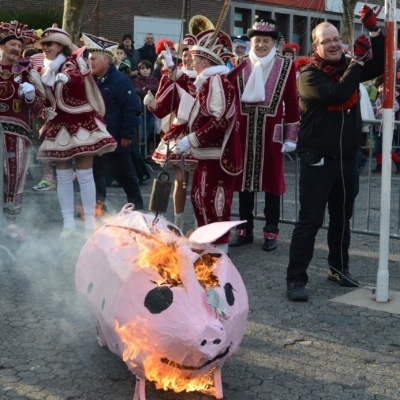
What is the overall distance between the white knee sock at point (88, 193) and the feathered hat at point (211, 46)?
189 cm

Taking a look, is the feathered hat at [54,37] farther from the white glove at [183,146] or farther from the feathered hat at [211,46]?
the white glove at [183,146]

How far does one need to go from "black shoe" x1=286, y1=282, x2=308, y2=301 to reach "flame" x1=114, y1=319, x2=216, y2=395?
79.0 inches

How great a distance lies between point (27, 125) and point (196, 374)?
14.6 feet

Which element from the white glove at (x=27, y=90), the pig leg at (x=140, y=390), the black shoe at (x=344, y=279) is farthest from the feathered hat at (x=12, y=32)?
the pig leg at (x=140, y=390)

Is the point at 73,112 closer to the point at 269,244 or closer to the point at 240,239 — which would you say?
the point at 240,239

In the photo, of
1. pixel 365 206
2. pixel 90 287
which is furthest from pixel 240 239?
pixel 90 287

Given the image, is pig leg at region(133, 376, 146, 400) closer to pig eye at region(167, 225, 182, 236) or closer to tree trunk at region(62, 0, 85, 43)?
pig eye at region(167, 225, 182, 236)

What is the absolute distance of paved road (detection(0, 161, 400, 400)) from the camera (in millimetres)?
4062

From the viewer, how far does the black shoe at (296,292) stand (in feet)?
18.4

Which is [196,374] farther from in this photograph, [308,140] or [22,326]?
[308,140]

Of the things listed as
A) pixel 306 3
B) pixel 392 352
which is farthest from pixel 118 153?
pixel 306 3

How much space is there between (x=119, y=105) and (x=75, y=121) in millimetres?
985

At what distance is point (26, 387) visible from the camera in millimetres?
4062

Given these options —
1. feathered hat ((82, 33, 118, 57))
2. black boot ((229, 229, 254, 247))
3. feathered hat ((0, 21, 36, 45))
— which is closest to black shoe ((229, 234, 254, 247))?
black boot ((229, 229, 254, 247))
